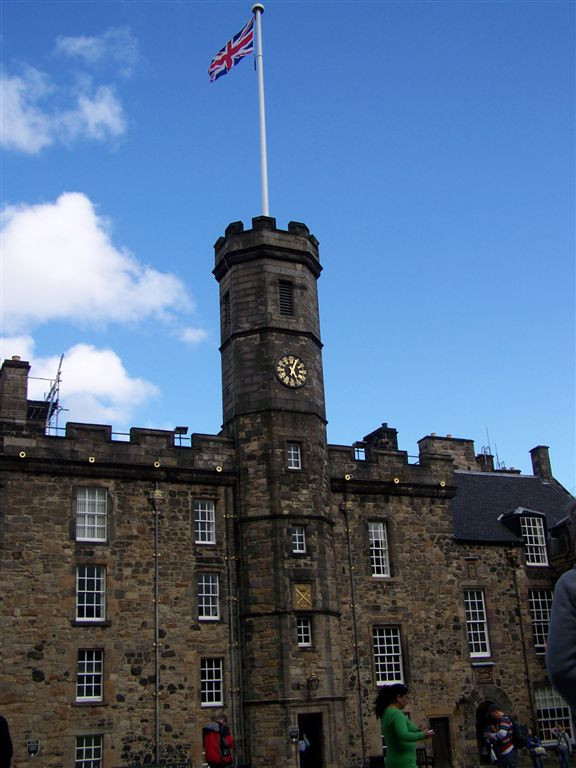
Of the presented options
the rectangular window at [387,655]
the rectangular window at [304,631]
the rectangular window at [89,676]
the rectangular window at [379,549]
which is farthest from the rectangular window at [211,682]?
the rectangular window at [379,549]

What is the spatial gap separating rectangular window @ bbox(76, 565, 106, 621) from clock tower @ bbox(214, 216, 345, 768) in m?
4.30

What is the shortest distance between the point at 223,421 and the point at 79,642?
29.3ft

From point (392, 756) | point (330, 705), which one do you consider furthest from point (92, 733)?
point (392, 756)

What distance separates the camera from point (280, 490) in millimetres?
28344

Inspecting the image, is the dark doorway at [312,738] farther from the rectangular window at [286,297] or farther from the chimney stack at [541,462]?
the chimney stack at [541,462]

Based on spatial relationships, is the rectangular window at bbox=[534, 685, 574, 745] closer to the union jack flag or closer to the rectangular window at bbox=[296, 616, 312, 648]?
the rectangular window at bbox=[296, 616, 312, 648]

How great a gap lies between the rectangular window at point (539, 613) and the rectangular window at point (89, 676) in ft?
51.8

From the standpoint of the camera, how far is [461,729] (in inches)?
1172

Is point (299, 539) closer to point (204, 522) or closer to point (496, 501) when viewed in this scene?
point (204, 522)

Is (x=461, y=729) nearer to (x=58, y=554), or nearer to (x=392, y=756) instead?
(x=58, y=554)

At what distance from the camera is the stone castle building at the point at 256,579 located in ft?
83.4

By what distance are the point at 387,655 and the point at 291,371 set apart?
996 cm

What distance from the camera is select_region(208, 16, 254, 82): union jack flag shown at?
31.4 meters

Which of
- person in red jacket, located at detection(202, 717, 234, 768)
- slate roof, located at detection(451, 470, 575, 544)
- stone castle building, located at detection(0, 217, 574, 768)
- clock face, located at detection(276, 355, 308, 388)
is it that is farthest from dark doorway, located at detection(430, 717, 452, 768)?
person in red jacket, located at detection(202, 717, 234, 768)
